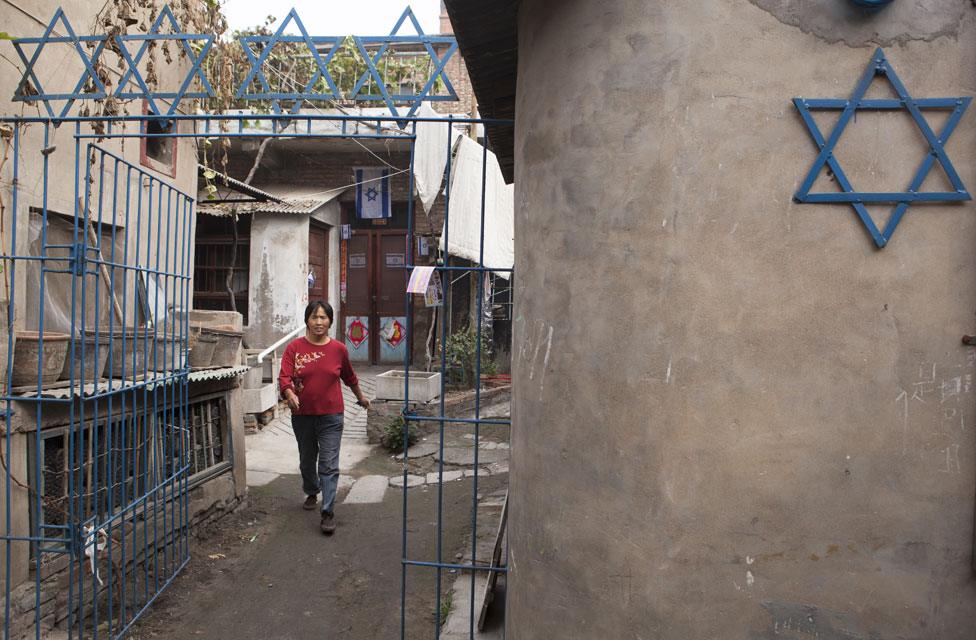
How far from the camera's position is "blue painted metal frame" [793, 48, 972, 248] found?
80.6 inches

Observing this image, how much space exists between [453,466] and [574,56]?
20.2ft

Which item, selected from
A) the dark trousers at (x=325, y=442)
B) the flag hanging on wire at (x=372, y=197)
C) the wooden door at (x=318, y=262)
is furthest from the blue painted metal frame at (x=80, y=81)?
the flag hanging on wire at (x=372, y=197)

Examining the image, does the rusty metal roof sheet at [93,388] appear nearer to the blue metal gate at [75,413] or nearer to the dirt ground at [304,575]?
the blue metal gate at [75,413]

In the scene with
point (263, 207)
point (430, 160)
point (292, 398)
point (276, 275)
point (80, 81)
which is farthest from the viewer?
point (276, 275)

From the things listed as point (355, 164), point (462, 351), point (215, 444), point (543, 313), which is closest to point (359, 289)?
point (355, 164)

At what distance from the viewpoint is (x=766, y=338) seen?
2.13 metres

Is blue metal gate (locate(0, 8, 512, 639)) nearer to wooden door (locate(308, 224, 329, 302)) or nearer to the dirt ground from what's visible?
the dirt ground

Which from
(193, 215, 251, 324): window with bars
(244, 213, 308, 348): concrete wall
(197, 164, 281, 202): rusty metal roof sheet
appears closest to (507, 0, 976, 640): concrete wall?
(197, 164, 281, 202): rusty metal roof sheet

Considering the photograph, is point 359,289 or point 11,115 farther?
point 359,289

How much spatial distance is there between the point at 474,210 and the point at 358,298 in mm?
4738

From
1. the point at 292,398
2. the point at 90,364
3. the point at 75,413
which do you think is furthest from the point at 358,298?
the point at 90,364

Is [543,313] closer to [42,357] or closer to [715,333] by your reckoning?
[715,333]

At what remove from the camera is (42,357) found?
379 cm

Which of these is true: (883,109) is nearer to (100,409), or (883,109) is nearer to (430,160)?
(100,409)
